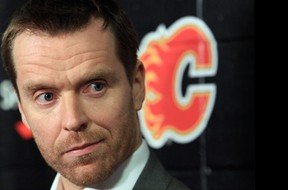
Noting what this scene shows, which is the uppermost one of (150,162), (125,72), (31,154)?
(125,72)

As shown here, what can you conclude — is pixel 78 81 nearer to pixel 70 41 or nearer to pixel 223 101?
pixel 70 41

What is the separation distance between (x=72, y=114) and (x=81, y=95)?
3 centimetres

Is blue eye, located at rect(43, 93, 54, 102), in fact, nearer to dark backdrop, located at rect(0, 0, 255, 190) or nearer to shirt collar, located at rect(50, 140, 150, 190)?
shirt collar, located at rect(50, 140, 150, 190)

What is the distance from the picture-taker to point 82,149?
0.82 metres

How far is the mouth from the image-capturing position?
2.67ft

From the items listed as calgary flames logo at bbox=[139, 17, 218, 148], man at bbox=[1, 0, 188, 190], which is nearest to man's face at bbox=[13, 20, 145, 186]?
man at bbox=[1, 0, 188, 190]

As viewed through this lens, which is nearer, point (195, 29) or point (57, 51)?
point (57, 51)

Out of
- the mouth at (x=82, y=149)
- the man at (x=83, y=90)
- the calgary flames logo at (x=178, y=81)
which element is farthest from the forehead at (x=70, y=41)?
the calgary flames logo at (x=178, y=81)

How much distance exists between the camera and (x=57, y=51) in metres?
0.83

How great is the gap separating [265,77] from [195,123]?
0.63ft

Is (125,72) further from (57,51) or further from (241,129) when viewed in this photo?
(241,129)

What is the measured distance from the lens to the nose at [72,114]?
31.4 inches

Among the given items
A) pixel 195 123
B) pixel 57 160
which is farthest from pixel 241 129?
pixel 57 160

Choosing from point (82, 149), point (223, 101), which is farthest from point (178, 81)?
point (82, 149)
